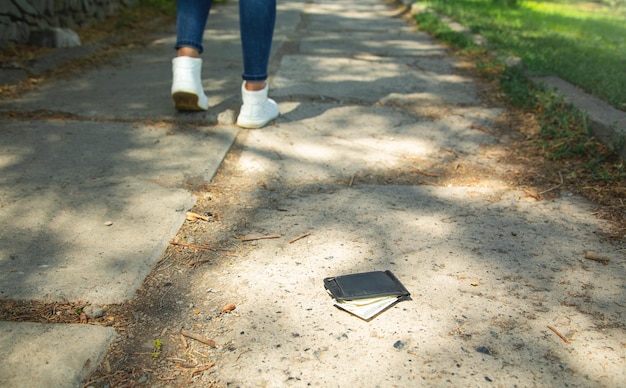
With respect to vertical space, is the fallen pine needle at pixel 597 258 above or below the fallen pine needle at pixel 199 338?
above

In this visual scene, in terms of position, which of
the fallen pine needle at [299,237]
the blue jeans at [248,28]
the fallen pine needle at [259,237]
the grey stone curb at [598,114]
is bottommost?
the fallen pine needle at [259,237]

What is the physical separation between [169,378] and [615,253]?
1.21 meters

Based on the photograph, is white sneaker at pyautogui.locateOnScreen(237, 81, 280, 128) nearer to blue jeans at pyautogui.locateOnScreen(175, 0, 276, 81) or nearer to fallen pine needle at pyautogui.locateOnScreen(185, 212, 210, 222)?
blue jeans at pyautogui.locateOnScreen(175, 0, 276, 81)

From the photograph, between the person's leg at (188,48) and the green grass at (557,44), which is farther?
the green grass at (557,44)

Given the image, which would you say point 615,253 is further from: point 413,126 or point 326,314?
point 413,126

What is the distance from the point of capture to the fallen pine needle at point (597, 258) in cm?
154

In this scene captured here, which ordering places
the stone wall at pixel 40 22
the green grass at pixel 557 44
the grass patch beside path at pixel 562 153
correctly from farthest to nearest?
the stone wall at pixel 40 22
the green grass at pixel 557 44
the grass patch beside path at pixel 562 153

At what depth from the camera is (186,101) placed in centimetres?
256

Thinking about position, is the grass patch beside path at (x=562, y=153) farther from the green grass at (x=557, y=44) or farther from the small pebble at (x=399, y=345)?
the small pebble at (x=399, y=345)

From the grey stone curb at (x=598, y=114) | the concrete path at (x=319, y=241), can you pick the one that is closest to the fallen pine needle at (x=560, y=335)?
the concrete path at (x=319, y=241)

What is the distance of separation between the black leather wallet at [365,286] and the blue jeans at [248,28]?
1311 mm

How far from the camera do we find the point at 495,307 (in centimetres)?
133

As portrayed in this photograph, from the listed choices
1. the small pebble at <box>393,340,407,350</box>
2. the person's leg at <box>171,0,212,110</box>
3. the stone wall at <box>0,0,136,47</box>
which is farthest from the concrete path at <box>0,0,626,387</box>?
the stone wall at <box>0,0,136,47</box>

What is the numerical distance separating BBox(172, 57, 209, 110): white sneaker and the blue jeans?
8cm
